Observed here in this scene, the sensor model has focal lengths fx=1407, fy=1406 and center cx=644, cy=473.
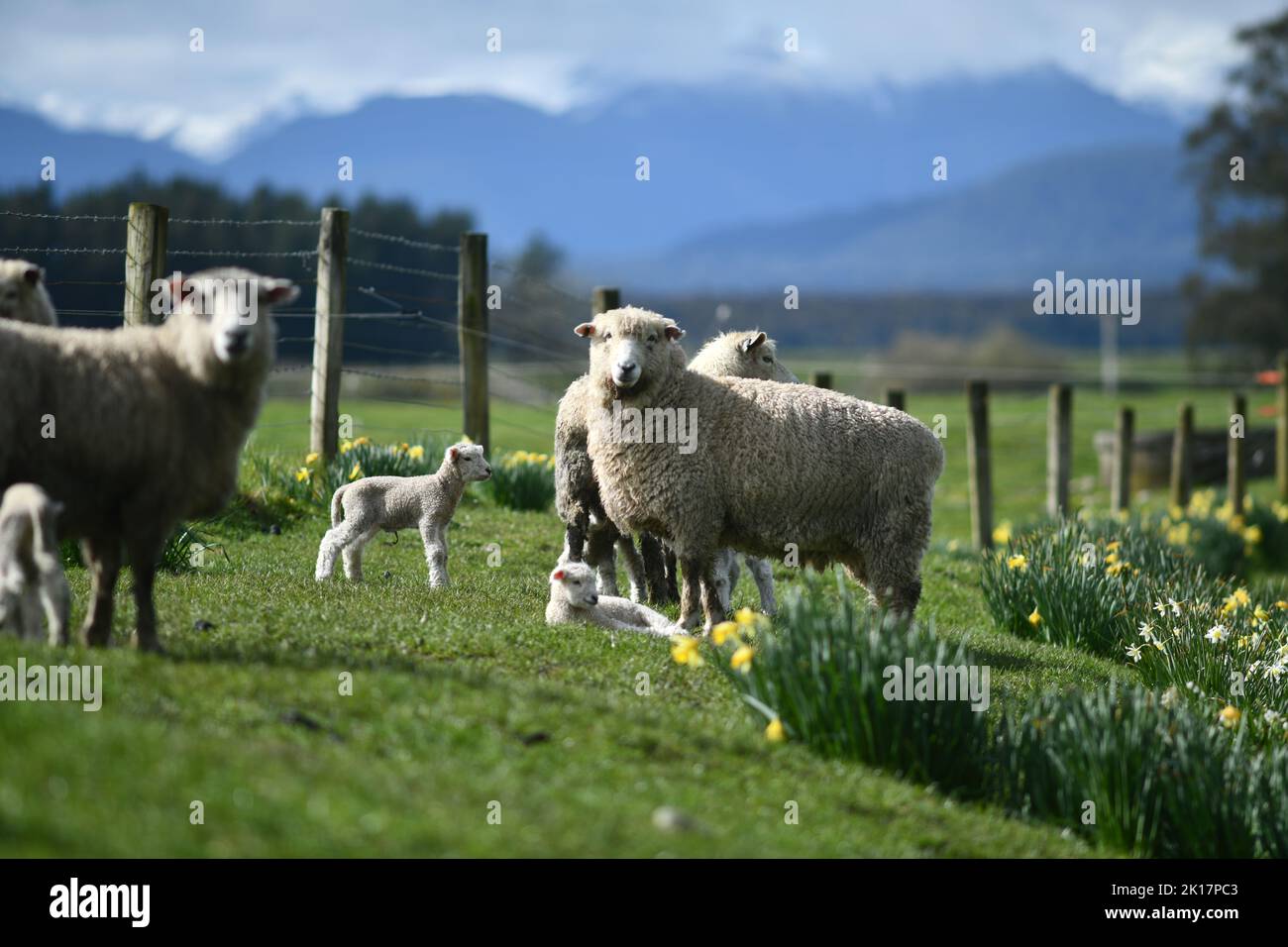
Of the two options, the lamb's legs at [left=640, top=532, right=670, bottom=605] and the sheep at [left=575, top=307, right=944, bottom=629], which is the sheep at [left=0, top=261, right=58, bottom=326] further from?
the lamb's legs at [left=640, top=532, right=670, bottom=605]

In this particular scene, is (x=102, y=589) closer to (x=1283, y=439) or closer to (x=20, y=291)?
(x=20, y=291)

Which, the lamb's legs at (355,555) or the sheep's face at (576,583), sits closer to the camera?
the sheep's face at (576,583)

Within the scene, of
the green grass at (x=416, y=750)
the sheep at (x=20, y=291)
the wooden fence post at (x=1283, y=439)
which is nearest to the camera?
the green grass at (x=416, y=750)

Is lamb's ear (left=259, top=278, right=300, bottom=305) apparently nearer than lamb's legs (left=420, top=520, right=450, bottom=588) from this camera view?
Yes

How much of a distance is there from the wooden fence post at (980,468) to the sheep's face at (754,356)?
7247mm

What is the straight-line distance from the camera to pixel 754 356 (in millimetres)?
10281

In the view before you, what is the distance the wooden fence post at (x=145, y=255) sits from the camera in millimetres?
11109

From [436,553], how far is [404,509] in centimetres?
36

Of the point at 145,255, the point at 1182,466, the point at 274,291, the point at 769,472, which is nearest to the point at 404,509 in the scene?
the point at 769,472

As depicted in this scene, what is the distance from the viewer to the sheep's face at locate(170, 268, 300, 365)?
6340 millimetres

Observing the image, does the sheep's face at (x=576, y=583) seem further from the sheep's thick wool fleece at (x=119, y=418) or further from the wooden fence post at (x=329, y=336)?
the wooden fence post at (x=329, y=336)

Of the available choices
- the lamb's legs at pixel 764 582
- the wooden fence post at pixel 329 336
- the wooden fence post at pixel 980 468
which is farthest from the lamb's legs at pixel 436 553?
the wooden fence post at pixel 980 468

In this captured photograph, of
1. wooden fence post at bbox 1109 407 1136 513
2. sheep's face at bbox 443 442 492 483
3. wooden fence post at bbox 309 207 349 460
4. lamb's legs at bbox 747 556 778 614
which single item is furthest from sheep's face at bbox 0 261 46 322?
wooden fence post at bbox 1109 407 1136 513

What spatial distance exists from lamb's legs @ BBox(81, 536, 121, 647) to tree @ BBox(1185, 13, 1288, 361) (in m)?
58.7
